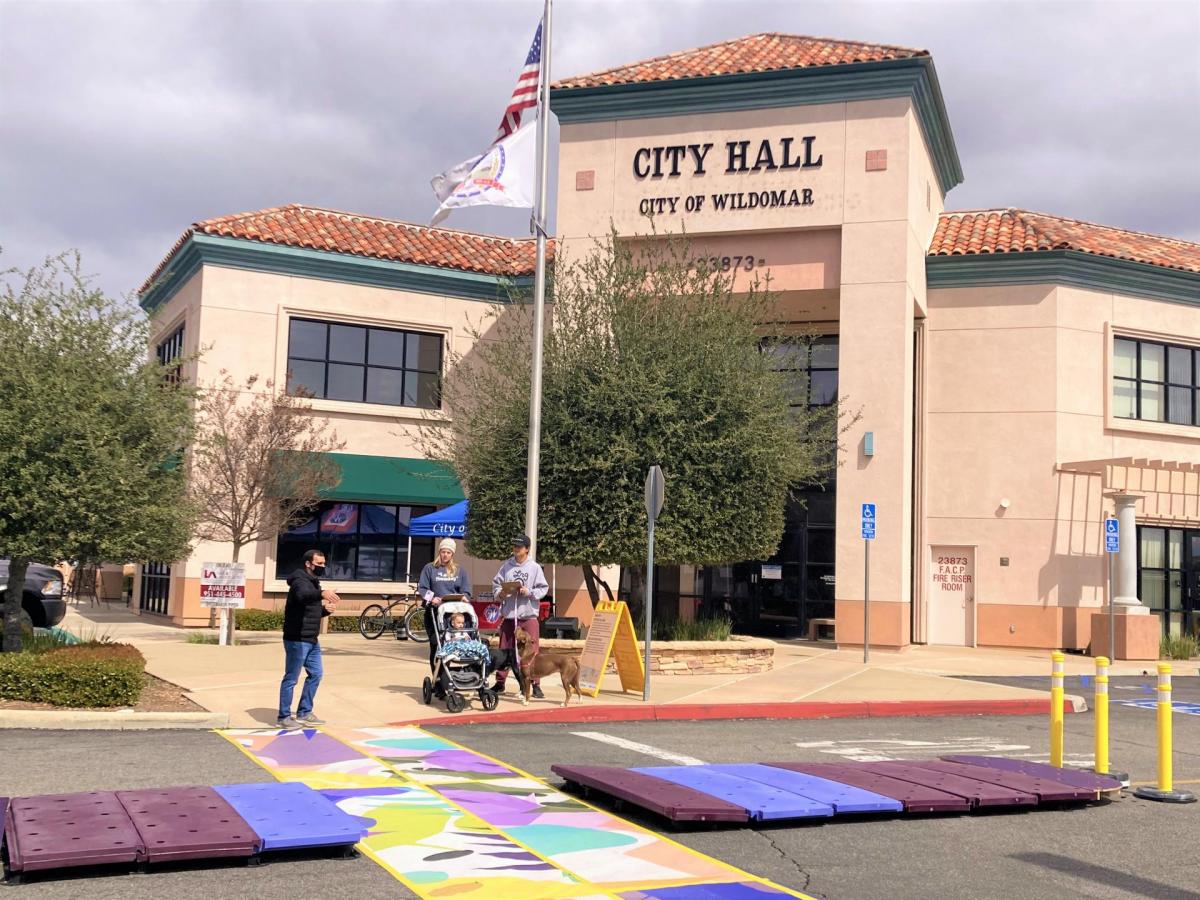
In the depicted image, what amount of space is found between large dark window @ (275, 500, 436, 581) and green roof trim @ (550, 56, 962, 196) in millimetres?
9920

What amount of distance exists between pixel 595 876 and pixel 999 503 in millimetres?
21712

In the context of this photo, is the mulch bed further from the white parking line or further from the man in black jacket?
the white parking line

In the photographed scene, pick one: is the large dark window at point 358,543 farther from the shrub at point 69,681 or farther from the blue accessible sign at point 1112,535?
the blue accessible sign at point 1112,535

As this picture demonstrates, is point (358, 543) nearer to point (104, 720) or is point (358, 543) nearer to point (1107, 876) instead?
point (104, 720)

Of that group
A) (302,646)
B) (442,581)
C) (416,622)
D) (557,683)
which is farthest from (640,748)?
(416,622)

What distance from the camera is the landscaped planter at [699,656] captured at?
58.5 ft

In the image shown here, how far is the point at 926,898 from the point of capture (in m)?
6.41

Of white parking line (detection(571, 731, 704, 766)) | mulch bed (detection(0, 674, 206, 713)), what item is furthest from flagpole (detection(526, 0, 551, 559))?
mulch bed (detection(0, 674, 206, 713))

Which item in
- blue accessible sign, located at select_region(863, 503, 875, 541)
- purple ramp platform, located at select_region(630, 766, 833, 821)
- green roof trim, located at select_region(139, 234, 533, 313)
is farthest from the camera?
green roof trim, located at select_region(139, 234, 533, 313)

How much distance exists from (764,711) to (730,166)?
14.7 meters

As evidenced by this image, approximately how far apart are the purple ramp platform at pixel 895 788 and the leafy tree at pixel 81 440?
8.13 metres

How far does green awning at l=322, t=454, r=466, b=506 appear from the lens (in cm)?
2702

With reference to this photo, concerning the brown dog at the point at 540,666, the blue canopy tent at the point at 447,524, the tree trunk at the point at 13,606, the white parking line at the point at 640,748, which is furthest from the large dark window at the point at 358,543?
the white parking line at the point at 640,748

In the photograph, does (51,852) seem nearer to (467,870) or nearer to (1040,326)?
(467,870)
